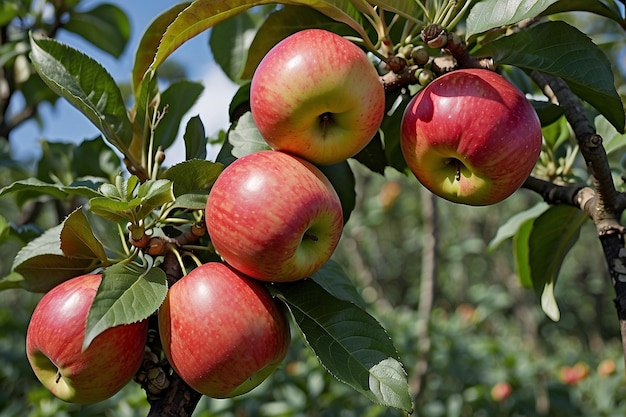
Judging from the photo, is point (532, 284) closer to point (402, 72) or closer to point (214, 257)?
point (402, 72)

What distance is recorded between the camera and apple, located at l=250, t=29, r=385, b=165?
812 millimetres

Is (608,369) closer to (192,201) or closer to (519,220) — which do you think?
(519,220)

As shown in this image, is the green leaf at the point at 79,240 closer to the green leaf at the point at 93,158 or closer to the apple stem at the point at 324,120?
Answer: the apple stem at the point at 324,120

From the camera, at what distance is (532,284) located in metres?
1.27

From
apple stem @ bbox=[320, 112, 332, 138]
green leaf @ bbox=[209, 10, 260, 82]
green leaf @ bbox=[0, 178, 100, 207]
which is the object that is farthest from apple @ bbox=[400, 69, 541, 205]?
green leaf @ bbox=[209, 10, 260, 82]

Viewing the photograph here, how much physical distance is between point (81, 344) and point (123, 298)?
0.36 feet

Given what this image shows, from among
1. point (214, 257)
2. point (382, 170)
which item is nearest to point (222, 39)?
point (382, 170)

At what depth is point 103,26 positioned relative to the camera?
208 centimetres

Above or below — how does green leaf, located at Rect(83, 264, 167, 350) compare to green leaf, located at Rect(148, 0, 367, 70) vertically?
below

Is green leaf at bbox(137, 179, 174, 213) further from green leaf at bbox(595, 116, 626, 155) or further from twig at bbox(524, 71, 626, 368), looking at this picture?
green leaf at bbox(595, 116, 626, 155)

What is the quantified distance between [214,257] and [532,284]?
0.65m

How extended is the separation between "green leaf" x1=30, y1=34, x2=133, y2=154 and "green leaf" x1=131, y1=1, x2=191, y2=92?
60 mm

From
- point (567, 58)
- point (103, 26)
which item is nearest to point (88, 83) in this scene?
point (567, 58)

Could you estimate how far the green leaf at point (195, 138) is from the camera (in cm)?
100
